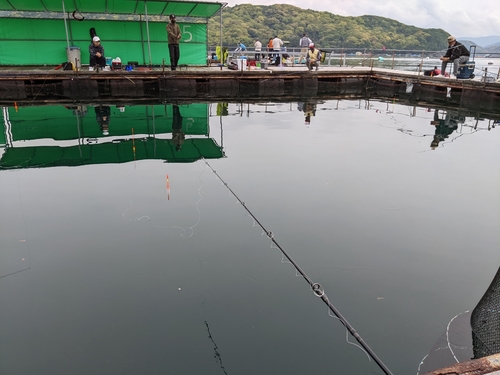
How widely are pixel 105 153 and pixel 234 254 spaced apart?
19.1 feet

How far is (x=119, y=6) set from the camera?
53.9 ft

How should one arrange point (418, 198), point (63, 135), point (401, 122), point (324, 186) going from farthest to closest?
point (401, 122) → point (63, 135) → point (324, 186) → point (418, 198)

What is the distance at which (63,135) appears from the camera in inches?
439

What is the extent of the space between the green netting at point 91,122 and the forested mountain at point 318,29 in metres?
34.1

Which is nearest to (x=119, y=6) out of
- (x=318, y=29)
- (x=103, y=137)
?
(x=103, y=137)

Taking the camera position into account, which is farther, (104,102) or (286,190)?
(104,102)

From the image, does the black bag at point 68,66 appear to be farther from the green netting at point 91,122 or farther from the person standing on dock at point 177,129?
the person standing on dock at point 177,129

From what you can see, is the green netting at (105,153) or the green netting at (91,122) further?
the green netting at (91,122)

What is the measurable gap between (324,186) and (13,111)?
39.0ft

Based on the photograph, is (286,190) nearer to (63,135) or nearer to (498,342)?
(498,342)

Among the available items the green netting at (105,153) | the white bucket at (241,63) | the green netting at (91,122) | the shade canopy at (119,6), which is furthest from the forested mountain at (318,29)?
the green netting at (105,153)

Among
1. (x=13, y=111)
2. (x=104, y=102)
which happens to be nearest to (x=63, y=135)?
(x=13, y=111)

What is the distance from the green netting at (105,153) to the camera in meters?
8.80

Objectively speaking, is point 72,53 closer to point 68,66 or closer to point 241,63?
point 68,66
